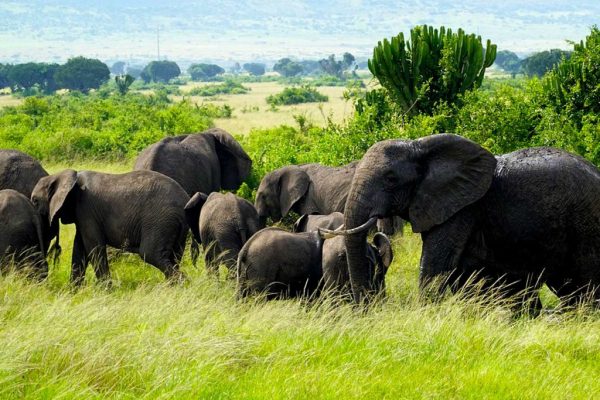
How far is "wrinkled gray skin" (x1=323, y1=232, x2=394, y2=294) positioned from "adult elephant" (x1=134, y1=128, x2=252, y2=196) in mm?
5773

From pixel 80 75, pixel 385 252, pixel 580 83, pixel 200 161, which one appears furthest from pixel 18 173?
pixel 80 75

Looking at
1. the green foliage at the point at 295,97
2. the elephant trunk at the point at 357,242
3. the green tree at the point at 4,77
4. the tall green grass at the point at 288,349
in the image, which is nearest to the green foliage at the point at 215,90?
the green foliage at the point at 295,97

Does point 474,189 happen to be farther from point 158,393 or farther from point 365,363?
point 158,393

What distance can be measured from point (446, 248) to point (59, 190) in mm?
4667

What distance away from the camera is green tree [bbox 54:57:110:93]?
4710 inches

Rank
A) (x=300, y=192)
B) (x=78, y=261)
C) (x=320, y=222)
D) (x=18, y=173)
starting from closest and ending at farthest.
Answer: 1. (x=320, y=222)
2. (x=78, y=261)
3. (x=18, y=173)
4. (x=300, y=192)

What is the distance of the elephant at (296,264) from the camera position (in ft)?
34.1

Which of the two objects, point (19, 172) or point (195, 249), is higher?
point (19, 172)

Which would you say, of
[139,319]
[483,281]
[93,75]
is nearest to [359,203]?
[483,281]

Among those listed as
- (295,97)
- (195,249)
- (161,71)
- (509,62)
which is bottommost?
(161,71)

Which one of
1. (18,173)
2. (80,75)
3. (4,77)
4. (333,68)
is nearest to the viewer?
(18,173)

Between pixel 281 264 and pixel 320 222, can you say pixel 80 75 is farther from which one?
pixel 281 264

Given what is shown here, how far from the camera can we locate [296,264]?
10531 mm

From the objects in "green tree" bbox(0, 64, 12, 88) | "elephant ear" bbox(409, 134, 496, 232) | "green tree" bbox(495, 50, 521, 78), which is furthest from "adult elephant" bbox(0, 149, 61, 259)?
"green tree" bbox(495, 50, 521, 78)
